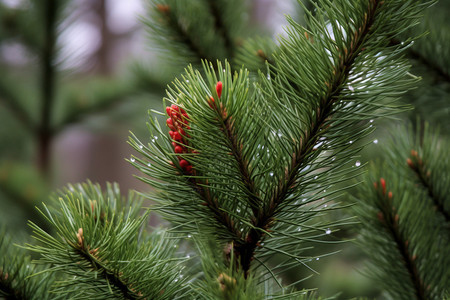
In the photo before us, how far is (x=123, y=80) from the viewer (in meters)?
1.89

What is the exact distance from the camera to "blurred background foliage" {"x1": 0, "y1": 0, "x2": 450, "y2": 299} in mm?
836

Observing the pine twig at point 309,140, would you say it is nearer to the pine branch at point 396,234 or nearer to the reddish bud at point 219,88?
the reddish bud at point 219,88

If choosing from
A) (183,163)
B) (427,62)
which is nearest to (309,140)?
(183,163)

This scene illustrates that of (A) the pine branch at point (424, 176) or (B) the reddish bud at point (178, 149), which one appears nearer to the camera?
(B) the reddish bud at point (178, 149)

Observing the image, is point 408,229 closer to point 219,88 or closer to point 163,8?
A: point 219,88

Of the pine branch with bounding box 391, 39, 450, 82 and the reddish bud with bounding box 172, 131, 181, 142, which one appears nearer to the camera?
the reddish bud with bounding box 172, 131, 181, 142

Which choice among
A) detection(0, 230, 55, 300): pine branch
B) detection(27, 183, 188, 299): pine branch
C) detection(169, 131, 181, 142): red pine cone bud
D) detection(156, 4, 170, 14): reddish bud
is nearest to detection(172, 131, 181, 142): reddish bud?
detection(169, 131, 181, 142): red pine cone bud

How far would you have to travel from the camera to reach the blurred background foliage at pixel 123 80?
2.74ft

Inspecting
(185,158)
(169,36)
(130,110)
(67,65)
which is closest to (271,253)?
(185,158)

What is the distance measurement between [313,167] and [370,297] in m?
0.94

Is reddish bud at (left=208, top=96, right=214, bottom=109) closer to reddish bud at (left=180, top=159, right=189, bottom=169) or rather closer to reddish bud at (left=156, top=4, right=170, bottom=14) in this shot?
reddish bud at (left=180, top=159, right=189, bottom=169)

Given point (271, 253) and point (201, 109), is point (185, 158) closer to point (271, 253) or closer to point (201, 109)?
point (201, 109)

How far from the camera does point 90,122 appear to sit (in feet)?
6.34

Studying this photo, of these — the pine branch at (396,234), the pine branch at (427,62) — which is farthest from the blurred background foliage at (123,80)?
the pine branch at (396,234)
